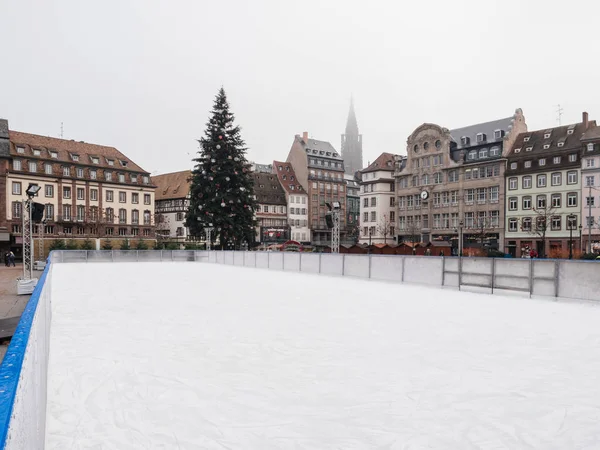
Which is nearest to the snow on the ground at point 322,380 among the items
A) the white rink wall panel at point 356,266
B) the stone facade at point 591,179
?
the white rink wall panel at point 356,266

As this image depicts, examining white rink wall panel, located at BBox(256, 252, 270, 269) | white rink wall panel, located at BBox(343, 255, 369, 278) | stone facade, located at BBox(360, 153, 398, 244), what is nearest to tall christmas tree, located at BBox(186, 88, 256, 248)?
white rink wall panel, located at BBox(256, 252, 270, 269)

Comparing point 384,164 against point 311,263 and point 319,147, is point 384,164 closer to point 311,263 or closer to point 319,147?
point 319,147

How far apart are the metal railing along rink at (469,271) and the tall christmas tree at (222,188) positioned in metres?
16.9

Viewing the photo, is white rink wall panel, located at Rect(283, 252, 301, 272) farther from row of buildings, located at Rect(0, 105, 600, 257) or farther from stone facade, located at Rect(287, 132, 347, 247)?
stone facade, located at Rect(287, 132, 347, 247)

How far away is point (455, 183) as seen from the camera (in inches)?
2554

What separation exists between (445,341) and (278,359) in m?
2.93

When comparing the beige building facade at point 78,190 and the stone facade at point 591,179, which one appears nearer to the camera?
the stone facade at point 591,179

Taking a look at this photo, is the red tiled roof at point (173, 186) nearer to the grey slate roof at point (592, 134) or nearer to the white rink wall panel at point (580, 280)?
the grey slate roof at point (592, 134)

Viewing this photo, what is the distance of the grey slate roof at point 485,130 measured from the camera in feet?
207

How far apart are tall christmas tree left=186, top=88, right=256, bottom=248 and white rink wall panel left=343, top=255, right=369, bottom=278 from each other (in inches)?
896

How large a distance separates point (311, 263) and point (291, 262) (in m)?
2.18

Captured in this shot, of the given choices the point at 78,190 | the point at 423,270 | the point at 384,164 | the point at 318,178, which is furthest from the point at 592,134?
the point at 78,190

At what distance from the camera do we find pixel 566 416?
14.5 feet

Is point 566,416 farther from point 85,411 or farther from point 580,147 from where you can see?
point 580,147
